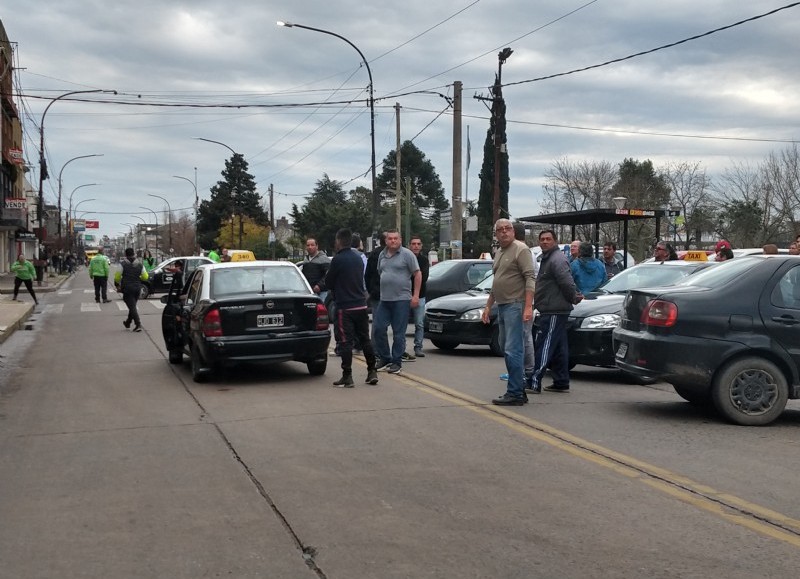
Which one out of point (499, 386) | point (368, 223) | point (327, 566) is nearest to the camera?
point (327, 566)

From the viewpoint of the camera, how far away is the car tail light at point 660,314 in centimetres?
791

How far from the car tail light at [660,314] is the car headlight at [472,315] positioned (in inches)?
200

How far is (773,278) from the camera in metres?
7.94

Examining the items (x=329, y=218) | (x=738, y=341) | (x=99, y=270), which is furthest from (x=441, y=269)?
(x=329, y=218)

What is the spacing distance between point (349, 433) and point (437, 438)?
768mm

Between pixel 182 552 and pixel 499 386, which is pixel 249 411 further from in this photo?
pixel 182 552

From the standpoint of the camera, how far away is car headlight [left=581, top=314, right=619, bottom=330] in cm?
1044

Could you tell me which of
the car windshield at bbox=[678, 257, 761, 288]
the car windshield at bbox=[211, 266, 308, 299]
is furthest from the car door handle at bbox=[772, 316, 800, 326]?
the car windshield at bbox=[211, 266, 308, 299]

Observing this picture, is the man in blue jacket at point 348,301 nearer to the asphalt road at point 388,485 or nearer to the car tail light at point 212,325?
the asphalt road at point 388,485

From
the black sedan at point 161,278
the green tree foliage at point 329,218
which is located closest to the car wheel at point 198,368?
the black sedan at point 161,278

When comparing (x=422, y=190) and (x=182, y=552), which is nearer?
(x=182, y=552)

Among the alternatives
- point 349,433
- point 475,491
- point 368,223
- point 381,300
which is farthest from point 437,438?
point 368,223

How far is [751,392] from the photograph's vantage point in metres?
7.77

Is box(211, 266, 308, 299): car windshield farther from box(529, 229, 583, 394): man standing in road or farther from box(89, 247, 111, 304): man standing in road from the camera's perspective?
box(89, 247, 111, 304): man standing in road
